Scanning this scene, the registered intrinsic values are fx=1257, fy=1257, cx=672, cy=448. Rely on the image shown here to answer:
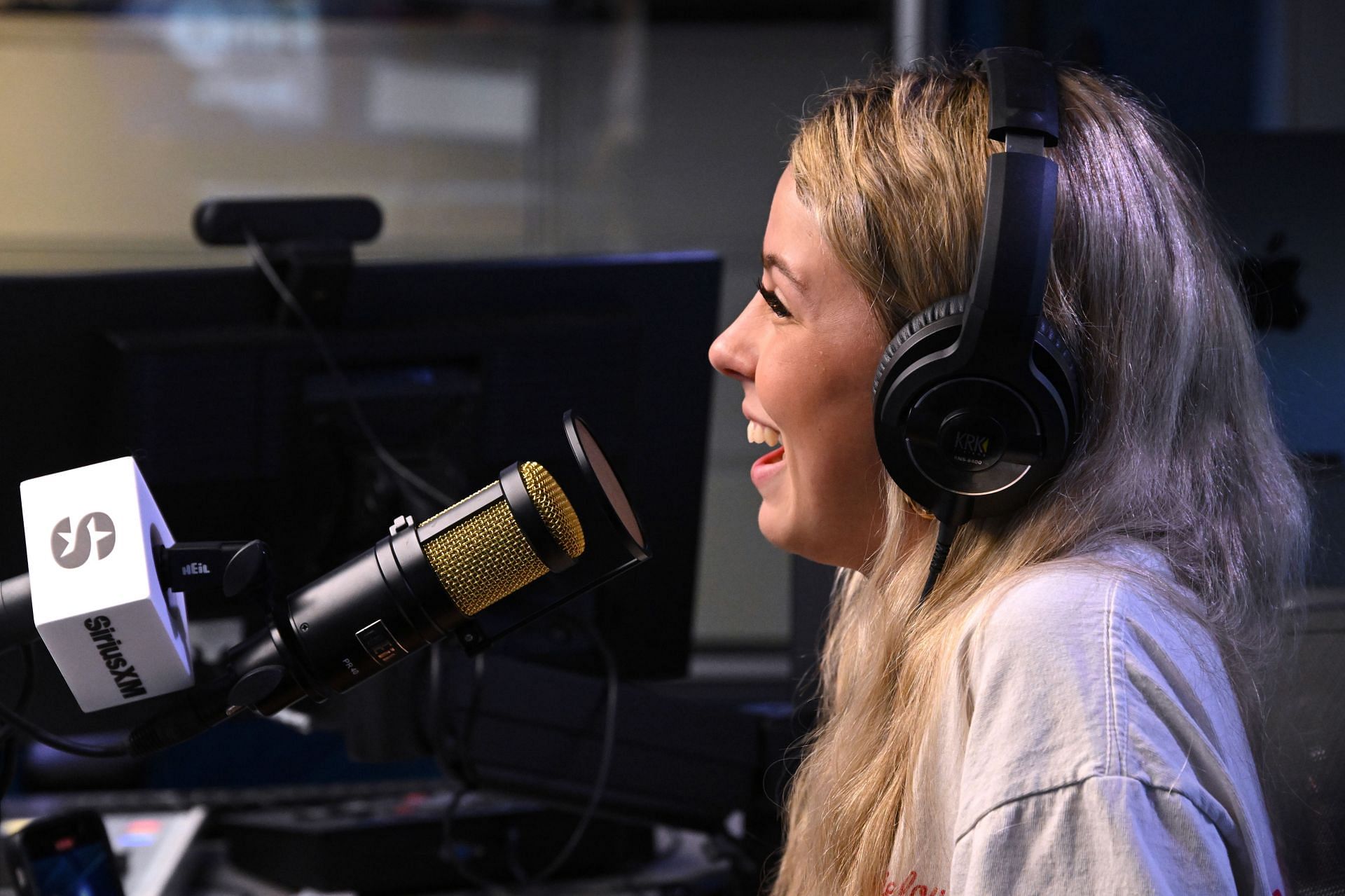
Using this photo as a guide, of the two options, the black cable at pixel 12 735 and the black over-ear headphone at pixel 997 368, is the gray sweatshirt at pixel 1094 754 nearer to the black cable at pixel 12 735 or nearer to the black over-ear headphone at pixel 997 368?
the black over-ear headphone at pixel 997 368

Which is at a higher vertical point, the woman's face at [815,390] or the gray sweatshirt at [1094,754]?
the woman's face at [815,390]

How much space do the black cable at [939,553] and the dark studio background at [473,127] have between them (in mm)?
1641

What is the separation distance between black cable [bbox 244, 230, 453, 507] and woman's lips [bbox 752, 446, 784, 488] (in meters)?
0.31

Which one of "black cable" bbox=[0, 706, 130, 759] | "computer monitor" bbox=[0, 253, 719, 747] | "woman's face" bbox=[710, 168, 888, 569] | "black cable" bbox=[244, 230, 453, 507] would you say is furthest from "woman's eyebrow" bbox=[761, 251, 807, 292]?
"black cable" bbox=[0, 706, 130, 759]

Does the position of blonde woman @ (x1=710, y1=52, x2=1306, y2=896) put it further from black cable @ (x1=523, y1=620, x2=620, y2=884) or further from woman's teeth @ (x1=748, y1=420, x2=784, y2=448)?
black cable @ (x1=523, y1=620, x2=620, y2=884)

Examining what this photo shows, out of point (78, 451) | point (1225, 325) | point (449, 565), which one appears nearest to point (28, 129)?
point (78, 451)

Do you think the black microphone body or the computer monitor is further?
the computer monitor

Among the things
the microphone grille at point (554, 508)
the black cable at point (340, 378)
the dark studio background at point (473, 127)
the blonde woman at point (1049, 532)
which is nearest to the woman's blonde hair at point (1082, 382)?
the blonde woman at point (1049, 532)

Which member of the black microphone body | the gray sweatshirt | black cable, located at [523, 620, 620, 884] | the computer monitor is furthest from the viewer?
black cable, located at [523, 620, 620, 884]

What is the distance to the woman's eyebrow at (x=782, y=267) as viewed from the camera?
825mm

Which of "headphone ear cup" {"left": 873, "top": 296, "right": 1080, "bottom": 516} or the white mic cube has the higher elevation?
"headphone ear cup" {"left": 873, "top": 296, "right": 1080, "bottom": 516}

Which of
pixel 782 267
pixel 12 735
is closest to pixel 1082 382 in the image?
pixel 782 267

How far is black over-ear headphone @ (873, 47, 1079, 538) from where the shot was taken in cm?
68

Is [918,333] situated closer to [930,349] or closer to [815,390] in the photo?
[930,349]
